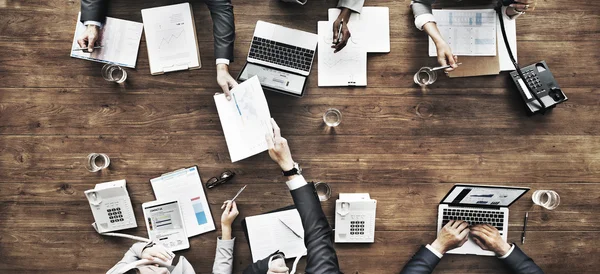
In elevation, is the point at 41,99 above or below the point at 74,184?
above

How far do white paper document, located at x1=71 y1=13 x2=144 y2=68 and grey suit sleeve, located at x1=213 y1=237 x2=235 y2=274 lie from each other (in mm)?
1090

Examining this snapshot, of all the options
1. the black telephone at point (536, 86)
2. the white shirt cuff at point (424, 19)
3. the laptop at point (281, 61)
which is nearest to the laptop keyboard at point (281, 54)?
the laptop at point (281, 61)

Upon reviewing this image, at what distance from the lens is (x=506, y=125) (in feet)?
8.01

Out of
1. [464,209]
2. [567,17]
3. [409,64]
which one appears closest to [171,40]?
[409,64]

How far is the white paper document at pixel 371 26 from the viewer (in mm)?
2416

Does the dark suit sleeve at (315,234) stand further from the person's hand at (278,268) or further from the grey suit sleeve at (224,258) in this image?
the grey suit sleeve at (224,258)

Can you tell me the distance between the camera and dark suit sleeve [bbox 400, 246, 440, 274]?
228 centimetres

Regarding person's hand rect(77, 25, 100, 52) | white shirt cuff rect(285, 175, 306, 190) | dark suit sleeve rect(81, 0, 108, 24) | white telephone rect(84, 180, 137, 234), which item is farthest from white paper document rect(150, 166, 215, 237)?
dark suit sleeve rect(81, 0, 108, 24)

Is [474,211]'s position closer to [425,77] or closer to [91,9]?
[425,77]

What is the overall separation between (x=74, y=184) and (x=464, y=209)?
213 cm

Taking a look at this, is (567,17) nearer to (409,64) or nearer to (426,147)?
(409,64)

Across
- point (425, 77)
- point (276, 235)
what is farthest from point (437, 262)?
point (425, 77)

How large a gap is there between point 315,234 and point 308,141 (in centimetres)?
56

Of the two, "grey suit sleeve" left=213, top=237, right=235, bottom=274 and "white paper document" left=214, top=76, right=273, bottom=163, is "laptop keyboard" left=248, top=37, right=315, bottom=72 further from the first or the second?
"grey suit sleeve" left=213, top=237, right=235, bottom=274
